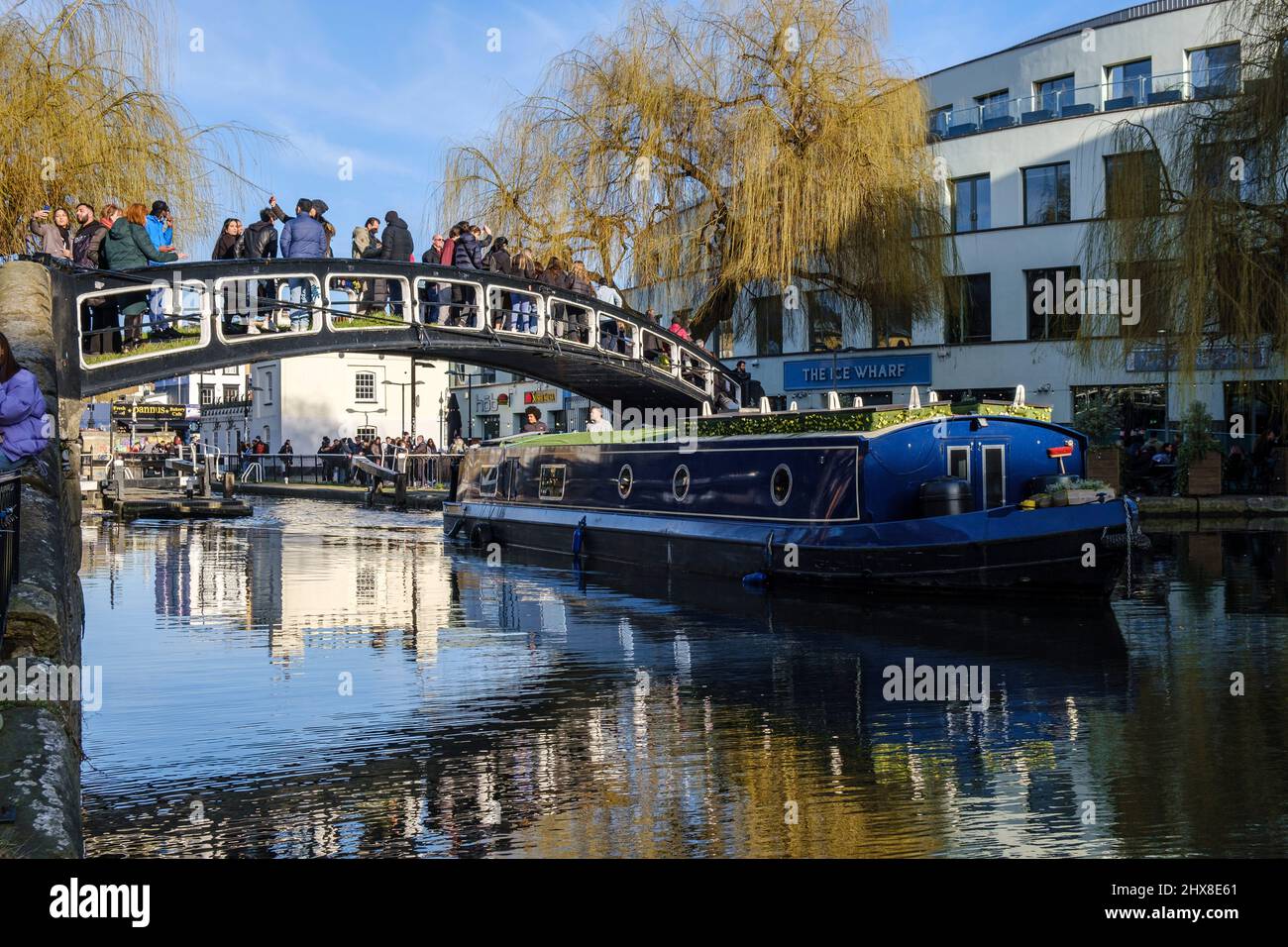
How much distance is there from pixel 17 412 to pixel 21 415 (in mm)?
58

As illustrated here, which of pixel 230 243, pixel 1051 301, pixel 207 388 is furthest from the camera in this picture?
pixel 207 388

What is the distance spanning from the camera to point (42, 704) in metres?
6.45

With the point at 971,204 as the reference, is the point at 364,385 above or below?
below

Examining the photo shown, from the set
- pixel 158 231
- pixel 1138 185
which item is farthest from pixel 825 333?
pixel 158 231

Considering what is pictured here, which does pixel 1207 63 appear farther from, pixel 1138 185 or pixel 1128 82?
pixel 1138 185

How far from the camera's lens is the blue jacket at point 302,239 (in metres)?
22.6

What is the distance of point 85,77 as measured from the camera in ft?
75.0

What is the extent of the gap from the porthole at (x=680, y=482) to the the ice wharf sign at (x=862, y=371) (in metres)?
20.3

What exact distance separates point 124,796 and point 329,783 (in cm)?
107

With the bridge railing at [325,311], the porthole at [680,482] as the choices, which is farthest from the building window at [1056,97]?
the porthole at [680,482]

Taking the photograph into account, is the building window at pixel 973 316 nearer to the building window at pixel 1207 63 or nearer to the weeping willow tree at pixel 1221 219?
the building window at pixel 1207 63

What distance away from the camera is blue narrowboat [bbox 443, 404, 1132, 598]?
15852mm
